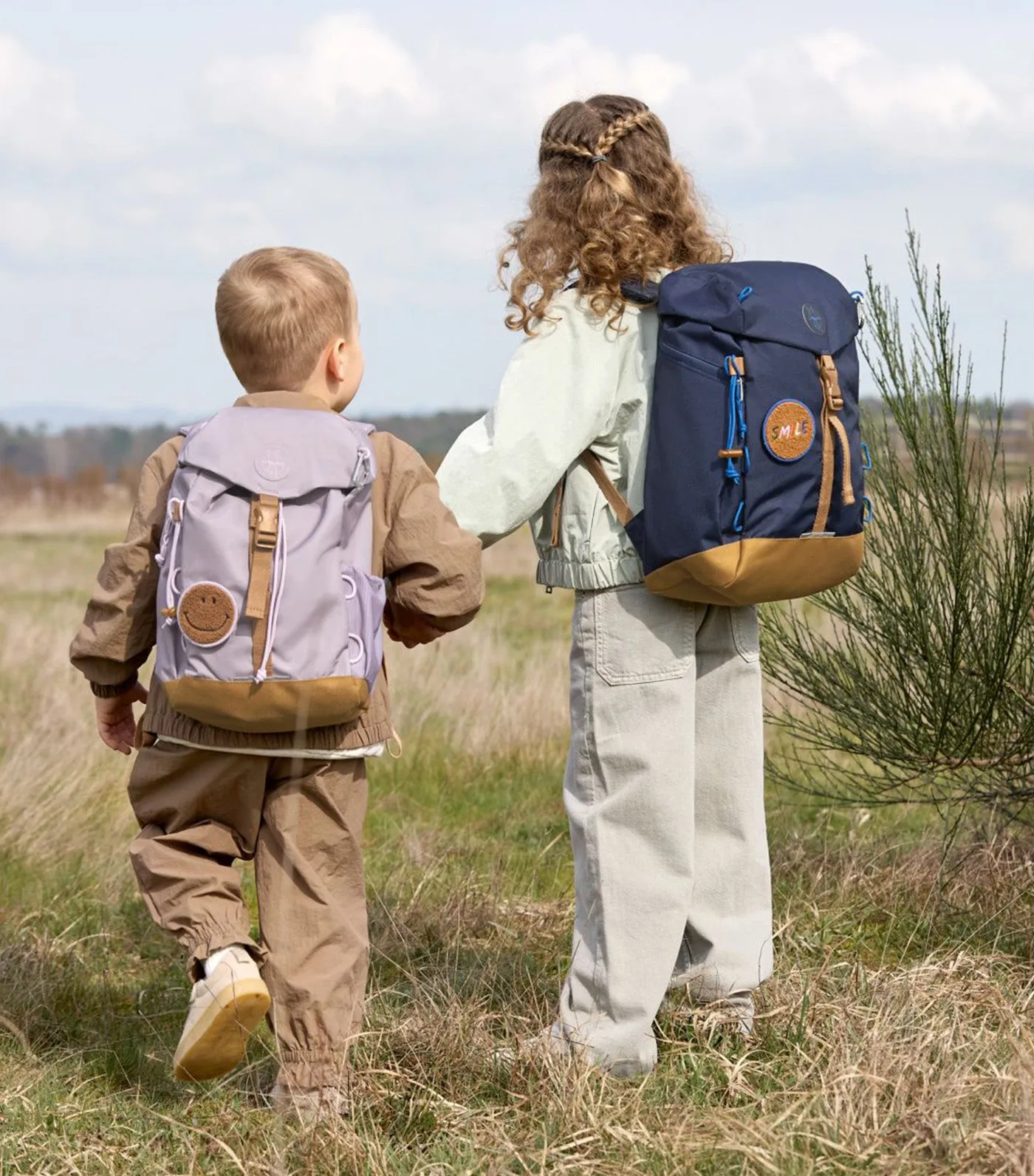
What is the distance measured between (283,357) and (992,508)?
219 centimetres

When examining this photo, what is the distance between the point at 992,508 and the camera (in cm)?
409

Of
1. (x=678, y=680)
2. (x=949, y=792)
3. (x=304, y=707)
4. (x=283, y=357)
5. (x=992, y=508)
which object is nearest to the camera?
(x=304, y=707)

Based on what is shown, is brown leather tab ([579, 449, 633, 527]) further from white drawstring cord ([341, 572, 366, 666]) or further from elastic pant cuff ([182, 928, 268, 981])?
elastic pant cuff ([182, 928, 268, 981])

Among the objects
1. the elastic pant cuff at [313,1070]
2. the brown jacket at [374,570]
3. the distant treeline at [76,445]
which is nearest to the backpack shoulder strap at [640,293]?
the brown jacket at [374,570]

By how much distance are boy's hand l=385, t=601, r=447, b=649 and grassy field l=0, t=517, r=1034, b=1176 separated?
0.82 metres

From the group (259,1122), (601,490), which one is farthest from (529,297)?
(259,1122)

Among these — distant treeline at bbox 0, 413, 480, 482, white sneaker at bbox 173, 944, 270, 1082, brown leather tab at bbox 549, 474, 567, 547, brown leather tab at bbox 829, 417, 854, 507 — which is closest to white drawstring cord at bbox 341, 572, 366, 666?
brown leather tab at bbox 549, 474, 567, 547

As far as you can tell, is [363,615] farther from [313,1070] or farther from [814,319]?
[814,319]

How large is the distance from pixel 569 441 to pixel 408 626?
0.49 m

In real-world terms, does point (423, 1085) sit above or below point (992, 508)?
below

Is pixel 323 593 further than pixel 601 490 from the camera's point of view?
No

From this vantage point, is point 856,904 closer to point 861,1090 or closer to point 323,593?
point 861,1090

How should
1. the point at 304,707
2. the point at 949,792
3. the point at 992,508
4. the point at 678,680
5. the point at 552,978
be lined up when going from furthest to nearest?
the point at 949,792 → the point at 992,508 → the point at 552,978 → the point at 678,680 → the point at 304,707

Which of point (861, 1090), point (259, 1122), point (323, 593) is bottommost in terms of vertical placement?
point (259, 1122)
